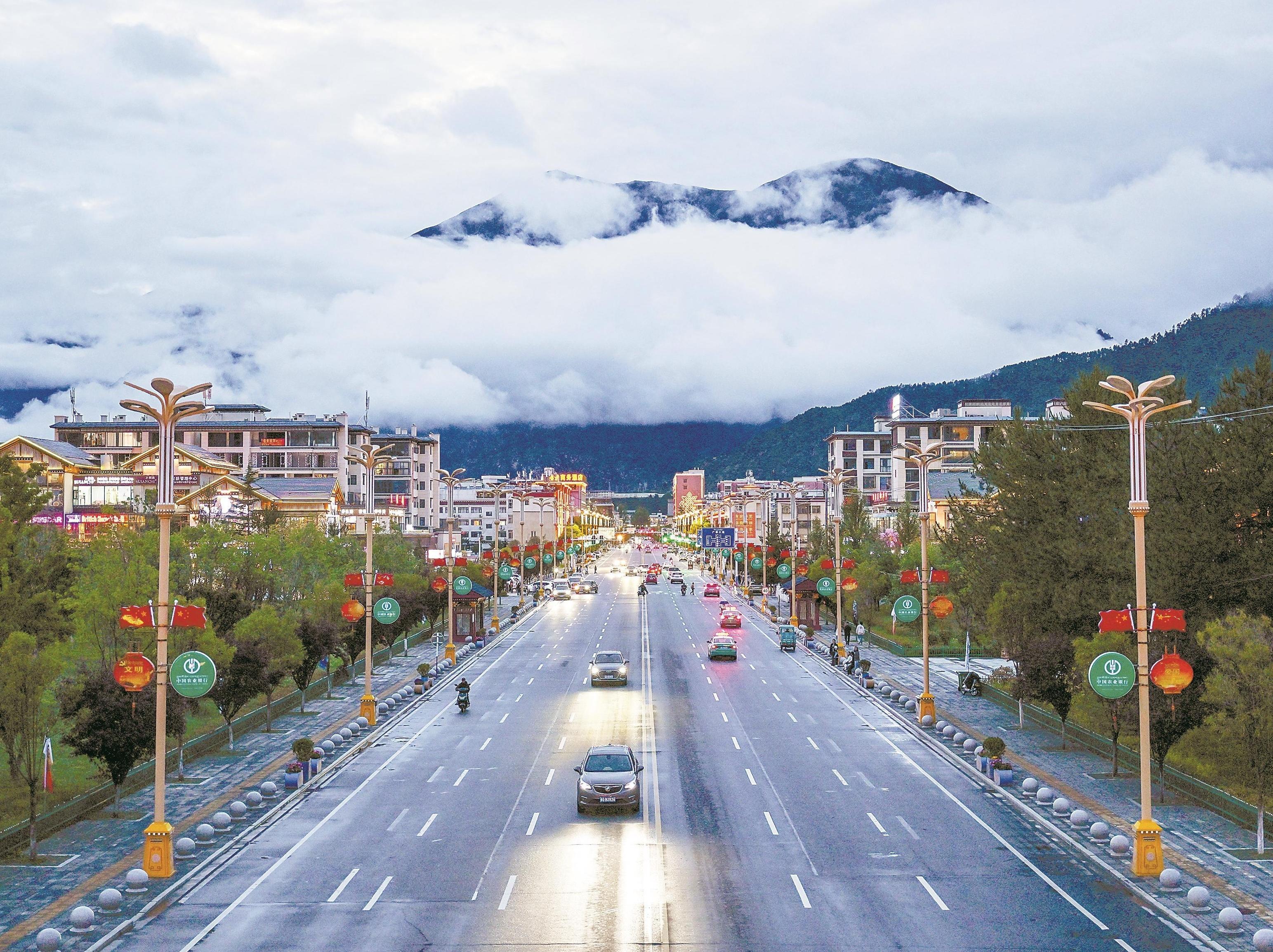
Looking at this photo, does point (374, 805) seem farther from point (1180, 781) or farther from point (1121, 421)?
point (1121, 421)

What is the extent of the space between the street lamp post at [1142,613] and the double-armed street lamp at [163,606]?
21759mm

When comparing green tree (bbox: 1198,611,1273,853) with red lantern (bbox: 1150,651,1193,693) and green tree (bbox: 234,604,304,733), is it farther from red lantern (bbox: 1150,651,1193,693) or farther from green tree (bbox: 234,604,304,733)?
green tree (bbox: 234,604,304,733)

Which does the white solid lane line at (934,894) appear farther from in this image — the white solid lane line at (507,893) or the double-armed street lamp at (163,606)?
the double-armed street lamp at (163,606)

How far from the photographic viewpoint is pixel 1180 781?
1457 inches

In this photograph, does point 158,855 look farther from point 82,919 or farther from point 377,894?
point 377,894

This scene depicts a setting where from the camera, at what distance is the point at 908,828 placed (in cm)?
3250

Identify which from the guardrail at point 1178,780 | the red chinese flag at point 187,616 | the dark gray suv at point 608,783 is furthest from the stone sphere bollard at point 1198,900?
the red chinese flag at point 187,616

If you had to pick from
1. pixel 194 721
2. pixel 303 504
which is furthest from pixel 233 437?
pixel 194 721

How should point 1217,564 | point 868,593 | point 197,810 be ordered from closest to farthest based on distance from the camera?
Answer: point 197,810, point 1217,564, point 868,593

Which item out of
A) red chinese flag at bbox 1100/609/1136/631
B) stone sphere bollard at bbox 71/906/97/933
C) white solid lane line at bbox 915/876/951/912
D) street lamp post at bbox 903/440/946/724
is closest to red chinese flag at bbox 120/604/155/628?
stone sphere bollard at bbox 71/906/97/933

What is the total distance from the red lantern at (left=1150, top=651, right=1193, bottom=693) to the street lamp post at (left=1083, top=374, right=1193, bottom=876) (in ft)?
1.08

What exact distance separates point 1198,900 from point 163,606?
24.1 metres

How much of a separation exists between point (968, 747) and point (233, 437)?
14039 cm

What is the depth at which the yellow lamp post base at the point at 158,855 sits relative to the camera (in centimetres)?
2797
